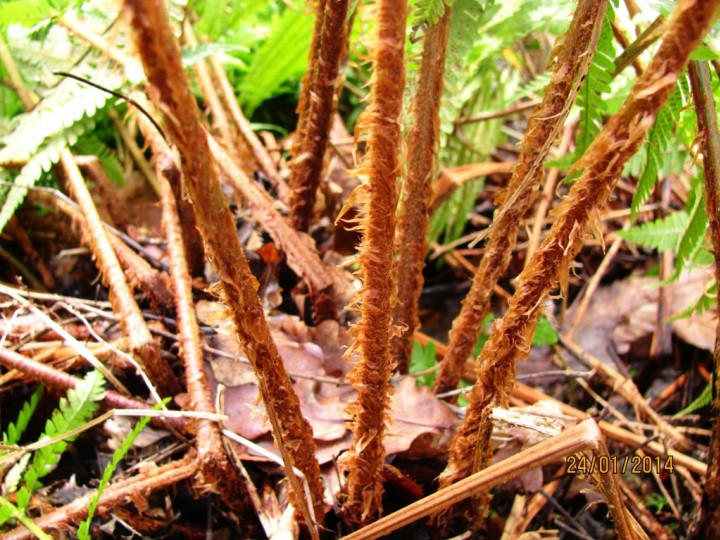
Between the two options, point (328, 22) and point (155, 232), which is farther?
point (155, 232)

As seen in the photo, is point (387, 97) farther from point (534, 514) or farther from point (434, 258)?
point (434, 258)

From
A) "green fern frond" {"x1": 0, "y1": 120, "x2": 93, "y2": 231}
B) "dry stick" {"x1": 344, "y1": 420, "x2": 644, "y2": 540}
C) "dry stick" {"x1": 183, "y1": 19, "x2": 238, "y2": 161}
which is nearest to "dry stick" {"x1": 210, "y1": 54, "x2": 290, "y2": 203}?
"dry stick" {"x1": 183, "y1": 19, "x2": 238, "y2": 161}

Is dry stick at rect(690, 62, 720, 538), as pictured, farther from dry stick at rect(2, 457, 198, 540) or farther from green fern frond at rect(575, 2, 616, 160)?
dry stick at rect(2, 457, 198, 540)

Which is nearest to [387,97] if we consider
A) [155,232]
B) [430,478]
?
[430,478]

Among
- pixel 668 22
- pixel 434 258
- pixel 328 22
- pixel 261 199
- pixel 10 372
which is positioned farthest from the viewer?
pixel 434 258

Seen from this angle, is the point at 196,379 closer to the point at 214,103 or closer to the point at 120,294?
the point at 120,294

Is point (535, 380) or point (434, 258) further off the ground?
point (434, 258)

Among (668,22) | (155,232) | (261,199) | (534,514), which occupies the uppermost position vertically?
(668,22)
